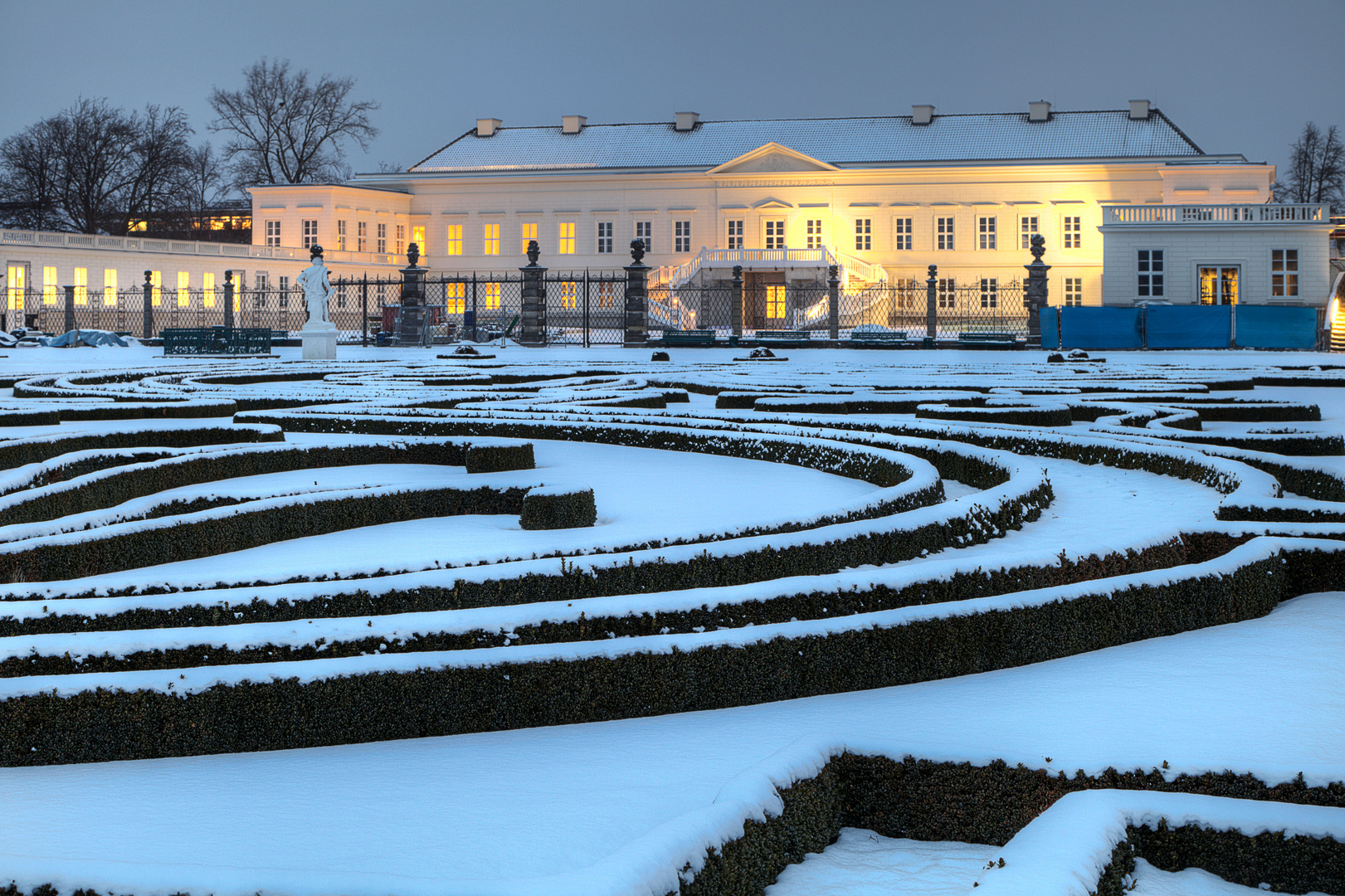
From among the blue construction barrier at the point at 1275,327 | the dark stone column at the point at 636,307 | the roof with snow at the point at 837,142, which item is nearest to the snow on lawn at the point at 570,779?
the blue construction barrier at the point at 1275,327

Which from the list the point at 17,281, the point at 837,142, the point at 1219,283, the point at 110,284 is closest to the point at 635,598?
the point at 1219,283

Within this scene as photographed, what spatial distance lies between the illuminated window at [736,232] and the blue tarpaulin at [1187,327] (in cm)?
3262

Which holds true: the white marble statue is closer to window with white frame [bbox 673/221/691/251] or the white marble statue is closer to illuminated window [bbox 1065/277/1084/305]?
window with white frame [bbox 673/221/691/251]

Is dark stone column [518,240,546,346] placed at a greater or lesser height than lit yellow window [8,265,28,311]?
lesser

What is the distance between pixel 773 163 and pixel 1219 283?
28001 millimetres

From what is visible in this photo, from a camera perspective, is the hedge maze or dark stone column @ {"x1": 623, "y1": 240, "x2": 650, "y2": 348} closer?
the hedge maze

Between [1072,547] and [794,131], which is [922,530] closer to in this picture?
[1072,547]

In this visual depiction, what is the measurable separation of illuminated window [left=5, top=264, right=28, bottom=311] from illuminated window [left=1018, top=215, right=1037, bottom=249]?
43500 mm

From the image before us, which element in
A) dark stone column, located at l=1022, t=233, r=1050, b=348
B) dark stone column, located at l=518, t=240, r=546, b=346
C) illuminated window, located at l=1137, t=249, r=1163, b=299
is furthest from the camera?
dark stone column, located at l=518, t=240, r=546, b=346

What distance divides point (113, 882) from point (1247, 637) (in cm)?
401

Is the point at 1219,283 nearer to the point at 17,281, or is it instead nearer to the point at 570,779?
the point at 570,779

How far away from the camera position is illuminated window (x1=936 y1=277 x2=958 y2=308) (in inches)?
2389

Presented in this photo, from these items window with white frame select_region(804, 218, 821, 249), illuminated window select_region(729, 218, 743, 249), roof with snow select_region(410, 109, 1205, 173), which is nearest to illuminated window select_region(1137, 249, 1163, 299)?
roof with snow select_region(410, 109, 1205, 173)

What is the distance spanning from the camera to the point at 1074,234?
6141 cm
